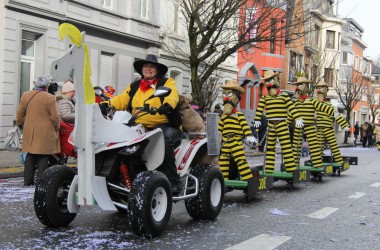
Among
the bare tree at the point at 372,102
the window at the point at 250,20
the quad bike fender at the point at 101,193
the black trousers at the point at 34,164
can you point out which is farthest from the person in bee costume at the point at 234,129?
the bare tree at the point at 372,102

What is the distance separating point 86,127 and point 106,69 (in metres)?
16.2

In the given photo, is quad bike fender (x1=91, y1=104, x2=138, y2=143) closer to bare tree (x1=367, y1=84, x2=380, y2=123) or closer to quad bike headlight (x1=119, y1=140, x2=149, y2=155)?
quad bike headlight (x1=119, y1=140, x2=149, y2=155)

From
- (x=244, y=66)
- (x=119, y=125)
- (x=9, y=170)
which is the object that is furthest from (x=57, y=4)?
(x=244, y=66)

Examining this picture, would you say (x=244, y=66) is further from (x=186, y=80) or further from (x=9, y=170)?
(x=9, y=170)

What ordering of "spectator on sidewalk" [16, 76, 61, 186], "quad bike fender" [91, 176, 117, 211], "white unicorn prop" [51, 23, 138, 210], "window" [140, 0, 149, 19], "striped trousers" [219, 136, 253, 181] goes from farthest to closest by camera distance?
"window" [140, 0, 149, 19] → "spectator on sidewalk" [16, 76, 61, 186] → "striped trousers" [219, 136, 253, 181] → "quad bike fender" [91, 176, 117, 211] → "white unicorn prop" [51, 23, 138, 210]

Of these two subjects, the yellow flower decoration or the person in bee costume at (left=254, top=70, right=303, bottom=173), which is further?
the person in bee costume at (left=254, top=70, right=303, bottom=173)

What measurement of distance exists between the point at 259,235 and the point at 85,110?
7.13 feet

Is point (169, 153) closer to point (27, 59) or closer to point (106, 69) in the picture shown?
point (27, 59)

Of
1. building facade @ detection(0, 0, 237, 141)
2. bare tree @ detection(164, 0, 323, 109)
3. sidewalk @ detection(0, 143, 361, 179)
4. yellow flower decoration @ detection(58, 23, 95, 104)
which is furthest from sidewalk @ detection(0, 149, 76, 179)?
bare tree @ detection(164, 0, 323, 109)

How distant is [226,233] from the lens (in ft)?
19.4

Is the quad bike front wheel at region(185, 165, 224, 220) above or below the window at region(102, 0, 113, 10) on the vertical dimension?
below

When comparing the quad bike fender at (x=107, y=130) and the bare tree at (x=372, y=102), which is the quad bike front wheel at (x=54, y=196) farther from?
the bare tree at (x=372, y=102)

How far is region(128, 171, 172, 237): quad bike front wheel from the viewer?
17.2 ft

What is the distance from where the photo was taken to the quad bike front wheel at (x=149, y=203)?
5238 mm
